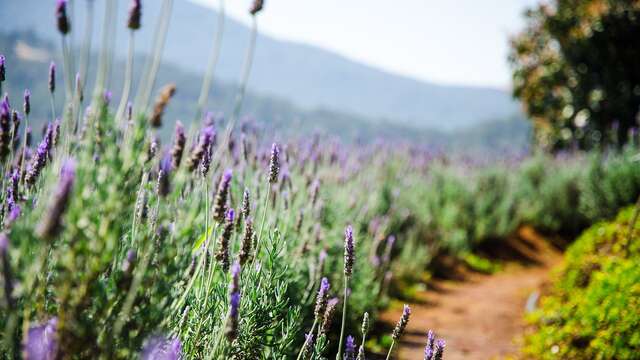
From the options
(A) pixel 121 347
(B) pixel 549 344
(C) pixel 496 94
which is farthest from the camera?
(C) pixel 496 94

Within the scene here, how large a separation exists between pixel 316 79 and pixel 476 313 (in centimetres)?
3318

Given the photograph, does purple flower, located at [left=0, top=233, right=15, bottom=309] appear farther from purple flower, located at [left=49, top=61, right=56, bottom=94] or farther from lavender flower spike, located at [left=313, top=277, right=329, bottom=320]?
purple flower, located at [left=49, top=61, right=56, bottom=94]

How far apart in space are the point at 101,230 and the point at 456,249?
628 cm

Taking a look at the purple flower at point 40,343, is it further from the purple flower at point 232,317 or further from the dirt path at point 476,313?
the dirt path at point 476,313

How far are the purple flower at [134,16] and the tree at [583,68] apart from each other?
39.6ft

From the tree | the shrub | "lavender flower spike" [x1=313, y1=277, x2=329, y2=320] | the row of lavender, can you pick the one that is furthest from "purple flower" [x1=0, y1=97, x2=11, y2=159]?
the tree

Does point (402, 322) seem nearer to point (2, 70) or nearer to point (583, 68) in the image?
point (2, 70)

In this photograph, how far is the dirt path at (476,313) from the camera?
3.79m

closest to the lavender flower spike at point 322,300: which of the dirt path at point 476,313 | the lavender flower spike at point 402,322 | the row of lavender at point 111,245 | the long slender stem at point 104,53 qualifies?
the row of lavender at point 111,245

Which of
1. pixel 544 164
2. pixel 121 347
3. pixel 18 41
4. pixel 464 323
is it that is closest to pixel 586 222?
pixel 544 164

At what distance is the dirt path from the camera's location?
12.5ft

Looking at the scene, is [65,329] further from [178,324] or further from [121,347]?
[178,324]

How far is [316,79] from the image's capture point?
37.0 m

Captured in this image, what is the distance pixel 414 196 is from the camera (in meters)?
6.71
